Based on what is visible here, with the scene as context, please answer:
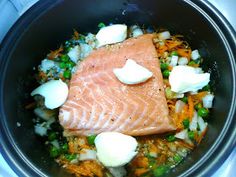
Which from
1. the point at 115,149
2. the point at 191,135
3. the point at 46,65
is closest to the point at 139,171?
the point at 115,149

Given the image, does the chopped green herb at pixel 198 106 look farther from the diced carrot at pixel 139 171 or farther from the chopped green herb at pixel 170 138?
the diced carrot at pixel 139 171

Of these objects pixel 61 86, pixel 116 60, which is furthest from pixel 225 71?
pixel 61 86

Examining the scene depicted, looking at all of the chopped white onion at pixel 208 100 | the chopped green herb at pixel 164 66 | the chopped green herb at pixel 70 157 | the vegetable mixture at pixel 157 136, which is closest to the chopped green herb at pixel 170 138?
the vegetable mixture at pixel 157 136

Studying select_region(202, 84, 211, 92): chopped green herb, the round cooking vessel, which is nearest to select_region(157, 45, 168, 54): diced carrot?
the round cooking vessel

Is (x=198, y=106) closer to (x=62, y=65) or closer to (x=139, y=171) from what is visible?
(x=139, y=171)

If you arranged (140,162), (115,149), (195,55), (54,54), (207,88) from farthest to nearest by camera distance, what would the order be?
(54,54), (195,55), (207,88), (140,162), (115,149)

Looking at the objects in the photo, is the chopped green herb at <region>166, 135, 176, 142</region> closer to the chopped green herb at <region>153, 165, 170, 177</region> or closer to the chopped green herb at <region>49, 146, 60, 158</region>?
the chopped green herb at <region>153, 165, 170, 177</region>

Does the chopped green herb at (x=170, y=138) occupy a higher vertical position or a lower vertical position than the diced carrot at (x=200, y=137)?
higher
